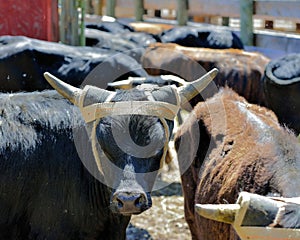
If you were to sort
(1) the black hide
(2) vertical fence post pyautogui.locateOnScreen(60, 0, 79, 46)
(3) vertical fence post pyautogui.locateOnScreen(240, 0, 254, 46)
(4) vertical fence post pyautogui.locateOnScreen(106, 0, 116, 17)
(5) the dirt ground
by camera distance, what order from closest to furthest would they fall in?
(1) the black hide, (5) the dirt ground, (2) vertical fence post pyautogui.locateOnScreen(60, 0, 79, 46), (3) vertical fence post pyautogui.locateOnScreen(240, 0, 254, 46), (4) vertical fence post pyautogui.locateOnScreen(106, 0, 116, 17)

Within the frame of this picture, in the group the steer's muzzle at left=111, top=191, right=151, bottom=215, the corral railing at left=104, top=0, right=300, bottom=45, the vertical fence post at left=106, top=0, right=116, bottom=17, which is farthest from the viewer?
the vertical fence post at left=106, top=0, right=116, bottom=17

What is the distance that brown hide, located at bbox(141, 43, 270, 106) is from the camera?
7.90 m

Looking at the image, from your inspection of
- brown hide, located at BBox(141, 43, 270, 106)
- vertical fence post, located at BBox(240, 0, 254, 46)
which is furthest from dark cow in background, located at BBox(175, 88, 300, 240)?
vertical fence post, located at BBox(240, 0, 254, 46)

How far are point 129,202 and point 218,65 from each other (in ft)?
15.8

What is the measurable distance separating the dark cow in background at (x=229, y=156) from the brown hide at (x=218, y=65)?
2285 millimetres

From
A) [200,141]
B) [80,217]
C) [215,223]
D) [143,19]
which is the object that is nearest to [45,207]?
[80,217]

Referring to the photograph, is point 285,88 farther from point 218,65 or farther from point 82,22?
point 82,22

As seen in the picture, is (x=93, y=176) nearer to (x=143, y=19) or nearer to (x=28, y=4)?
(x=28, y=4)

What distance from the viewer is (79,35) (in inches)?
369

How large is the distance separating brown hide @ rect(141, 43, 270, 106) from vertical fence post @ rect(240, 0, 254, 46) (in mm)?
1243

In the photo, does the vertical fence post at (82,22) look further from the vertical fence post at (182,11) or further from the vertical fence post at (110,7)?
the vertical fence post at (110,7)

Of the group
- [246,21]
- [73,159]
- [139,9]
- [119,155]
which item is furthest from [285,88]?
[139,9]

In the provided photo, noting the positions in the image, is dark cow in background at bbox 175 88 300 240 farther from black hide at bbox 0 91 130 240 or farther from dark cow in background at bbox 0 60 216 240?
black hide at bbox 0 91 130 240

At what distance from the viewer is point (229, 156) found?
176 inches
